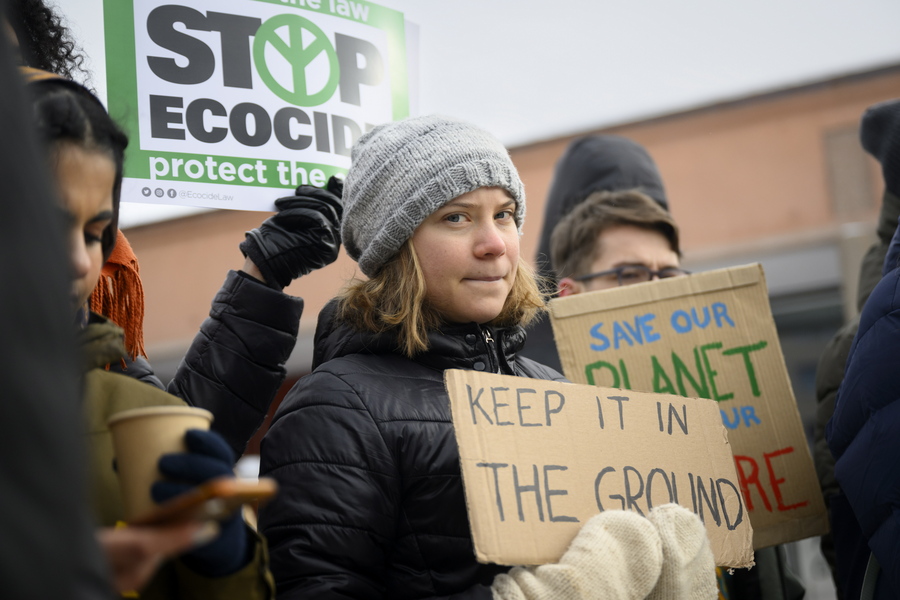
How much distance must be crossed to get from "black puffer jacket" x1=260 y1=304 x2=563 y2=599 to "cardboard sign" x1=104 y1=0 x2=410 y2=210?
0.60m

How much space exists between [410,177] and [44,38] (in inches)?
31.4

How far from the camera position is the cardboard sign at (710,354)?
2172mm

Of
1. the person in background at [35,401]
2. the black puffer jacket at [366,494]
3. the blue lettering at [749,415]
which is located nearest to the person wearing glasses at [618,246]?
the blue lettering at [749,415]

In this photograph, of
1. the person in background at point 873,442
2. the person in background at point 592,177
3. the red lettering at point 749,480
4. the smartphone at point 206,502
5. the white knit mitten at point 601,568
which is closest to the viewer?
the smartphone at point 206,502

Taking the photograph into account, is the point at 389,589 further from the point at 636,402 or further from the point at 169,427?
the point at 169,427

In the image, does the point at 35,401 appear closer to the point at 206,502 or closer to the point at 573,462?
the point at 206,502

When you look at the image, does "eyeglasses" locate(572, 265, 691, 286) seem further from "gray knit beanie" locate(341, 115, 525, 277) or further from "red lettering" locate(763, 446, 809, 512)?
"gray knit beanie" locate(341, 115, 525, 277)

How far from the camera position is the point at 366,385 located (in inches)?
65.7

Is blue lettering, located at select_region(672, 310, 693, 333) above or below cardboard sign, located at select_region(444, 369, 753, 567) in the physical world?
above

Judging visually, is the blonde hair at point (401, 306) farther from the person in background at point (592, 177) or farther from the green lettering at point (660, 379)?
the person in background at point (592, 177)

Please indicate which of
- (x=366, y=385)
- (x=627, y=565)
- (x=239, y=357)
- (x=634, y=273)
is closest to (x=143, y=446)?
(x=366, y=385)

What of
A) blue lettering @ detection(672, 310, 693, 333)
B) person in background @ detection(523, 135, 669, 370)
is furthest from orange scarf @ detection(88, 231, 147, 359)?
person in background @ detection(523, 135, 669, 370)

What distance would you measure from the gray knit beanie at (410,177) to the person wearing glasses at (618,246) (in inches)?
38.2

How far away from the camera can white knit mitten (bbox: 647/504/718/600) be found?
149 centimetres
